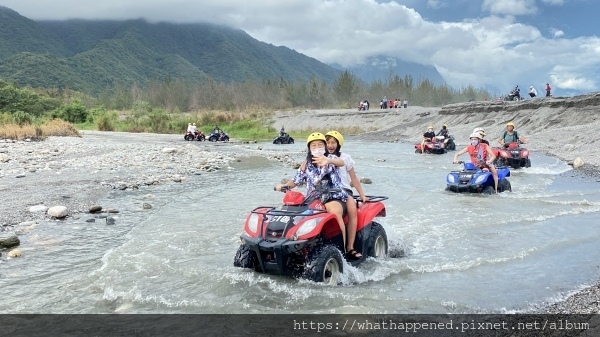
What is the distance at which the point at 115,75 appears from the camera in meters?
153

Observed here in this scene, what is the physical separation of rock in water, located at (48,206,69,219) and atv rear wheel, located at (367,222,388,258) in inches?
253

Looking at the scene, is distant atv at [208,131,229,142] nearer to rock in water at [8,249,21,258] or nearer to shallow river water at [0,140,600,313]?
shallow river water at [0,140,600,313]

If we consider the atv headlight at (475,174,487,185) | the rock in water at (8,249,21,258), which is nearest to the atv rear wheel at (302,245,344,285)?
the rock in water at (8,249,21,258)

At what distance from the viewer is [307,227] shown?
20.9ft

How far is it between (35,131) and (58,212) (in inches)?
868

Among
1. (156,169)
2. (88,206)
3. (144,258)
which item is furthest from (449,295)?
(156,169)

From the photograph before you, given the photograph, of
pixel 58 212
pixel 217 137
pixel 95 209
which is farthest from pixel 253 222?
pixel 217 137

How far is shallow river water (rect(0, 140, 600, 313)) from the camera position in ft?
19.5

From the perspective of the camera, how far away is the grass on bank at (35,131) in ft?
Answer: 88.8

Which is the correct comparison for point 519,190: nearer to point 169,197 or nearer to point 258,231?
point 169,197

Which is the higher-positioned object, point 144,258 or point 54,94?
point 54,94

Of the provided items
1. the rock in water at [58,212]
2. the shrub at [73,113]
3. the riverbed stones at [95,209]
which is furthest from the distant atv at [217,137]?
the rock in water at [58,212]

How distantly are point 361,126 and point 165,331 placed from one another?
171 feet

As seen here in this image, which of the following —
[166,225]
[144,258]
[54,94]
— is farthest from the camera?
[54,94]
